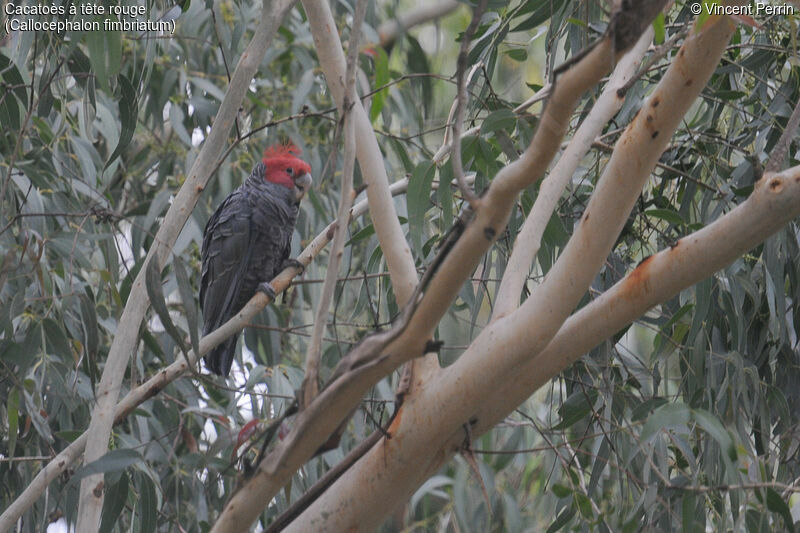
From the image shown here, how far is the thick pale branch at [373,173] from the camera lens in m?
1.16

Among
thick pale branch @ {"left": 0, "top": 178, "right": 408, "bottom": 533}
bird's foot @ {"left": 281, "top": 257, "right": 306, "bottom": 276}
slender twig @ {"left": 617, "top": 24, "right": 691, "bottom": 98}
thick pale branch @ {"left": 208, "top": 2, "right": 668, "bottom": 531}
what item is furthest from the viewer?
bird's foot @ {"left": 281, "top": 257, "right": 306, "bottom": 276}

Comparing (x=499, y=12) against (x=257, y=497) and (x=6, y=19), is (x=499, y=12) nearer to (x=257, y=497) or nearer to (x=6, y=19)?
(x=6, y=19)

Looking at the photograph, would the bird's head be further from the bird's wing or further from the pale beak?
the bird's wing

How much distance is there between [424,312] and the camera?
883mm

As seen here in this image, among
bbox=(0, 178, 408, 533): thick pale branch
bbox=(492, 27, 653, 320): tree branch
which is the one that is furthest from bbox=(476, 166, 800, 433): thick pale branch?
bbox=(0, 178, 408, 533): thick pale branch

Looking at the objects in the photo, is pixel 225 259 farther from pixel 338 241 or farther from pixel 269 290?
pixel 338 241

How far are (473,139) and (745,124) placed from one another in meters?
0.65

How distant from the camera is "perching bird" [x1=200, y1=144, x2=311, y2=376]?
2336mm

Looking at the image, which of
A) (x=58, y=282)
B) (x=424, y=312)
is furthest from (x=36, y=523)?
(x=424, y=312)

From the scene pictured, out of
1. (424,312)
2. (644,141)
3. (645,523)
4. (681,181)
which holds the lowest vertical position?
(645,523)

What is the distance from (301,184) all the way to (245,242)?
28 cm

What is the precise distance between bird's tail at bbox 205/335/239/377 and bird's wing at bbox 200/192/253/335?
10 centimetres

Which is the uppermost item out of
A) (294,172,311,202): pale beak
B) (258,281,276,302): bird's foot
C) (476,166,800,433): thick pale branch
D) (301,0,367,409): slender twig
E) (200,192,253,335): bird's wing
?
(294,172,311,202): pale beak

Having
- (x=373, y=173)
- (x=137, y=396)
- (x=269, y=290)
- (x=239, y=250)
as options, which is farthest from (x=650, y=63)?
(x=239, y=250)
